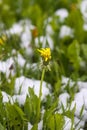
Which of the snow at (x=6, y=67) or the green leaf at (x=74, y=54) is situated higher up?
the green leaf at (x=74, y=54)

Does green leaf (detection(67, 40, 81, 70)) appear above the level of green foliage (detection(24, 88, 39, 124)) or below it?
above

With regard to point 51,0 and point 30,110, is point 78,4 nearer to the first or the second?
point 51,0

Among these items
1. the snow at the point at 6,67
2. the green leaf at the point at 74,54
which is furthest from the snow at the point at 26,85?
the green leaf at the point at 74,54

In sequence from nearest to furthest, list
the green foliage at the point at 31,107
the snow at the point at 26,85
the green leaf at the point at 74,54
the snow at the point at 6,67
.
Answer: the green foliage at the point at 31,107
the snow at the point at 26,85
the snow at the point at 6,67
the green leaf at the point at 74,54

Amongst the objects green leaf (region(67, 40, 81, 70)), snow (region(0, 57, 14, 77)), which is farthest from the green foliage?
green leaf (region(67, 40, 81, 70))

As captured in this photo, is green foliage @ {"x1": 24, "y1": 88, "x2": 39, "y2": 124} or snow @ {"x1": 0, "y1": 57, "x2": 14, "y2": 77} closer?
green foliage @ {"x1": 24, "y1": 88, "x2": 39, "y2": 124}

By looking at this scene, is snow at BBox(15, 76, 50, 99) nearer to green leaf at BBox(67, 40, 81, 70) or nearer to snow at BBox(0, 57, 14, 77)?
snow at BBox(0, 57, 14, 77)

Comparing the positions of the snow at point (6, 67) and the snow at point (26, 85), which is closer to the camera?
the snow at point (26, 85)

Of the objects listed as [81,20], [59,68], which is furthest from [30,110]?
[81,20]

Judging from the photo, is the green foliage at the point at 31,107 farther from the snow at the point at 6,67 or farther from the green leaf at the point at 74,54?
the green leaf at the point at 74,54

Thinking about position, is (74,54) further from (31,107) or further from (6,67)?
(31,107)

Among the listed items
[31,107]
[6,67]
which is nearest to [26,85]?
[6,67]
